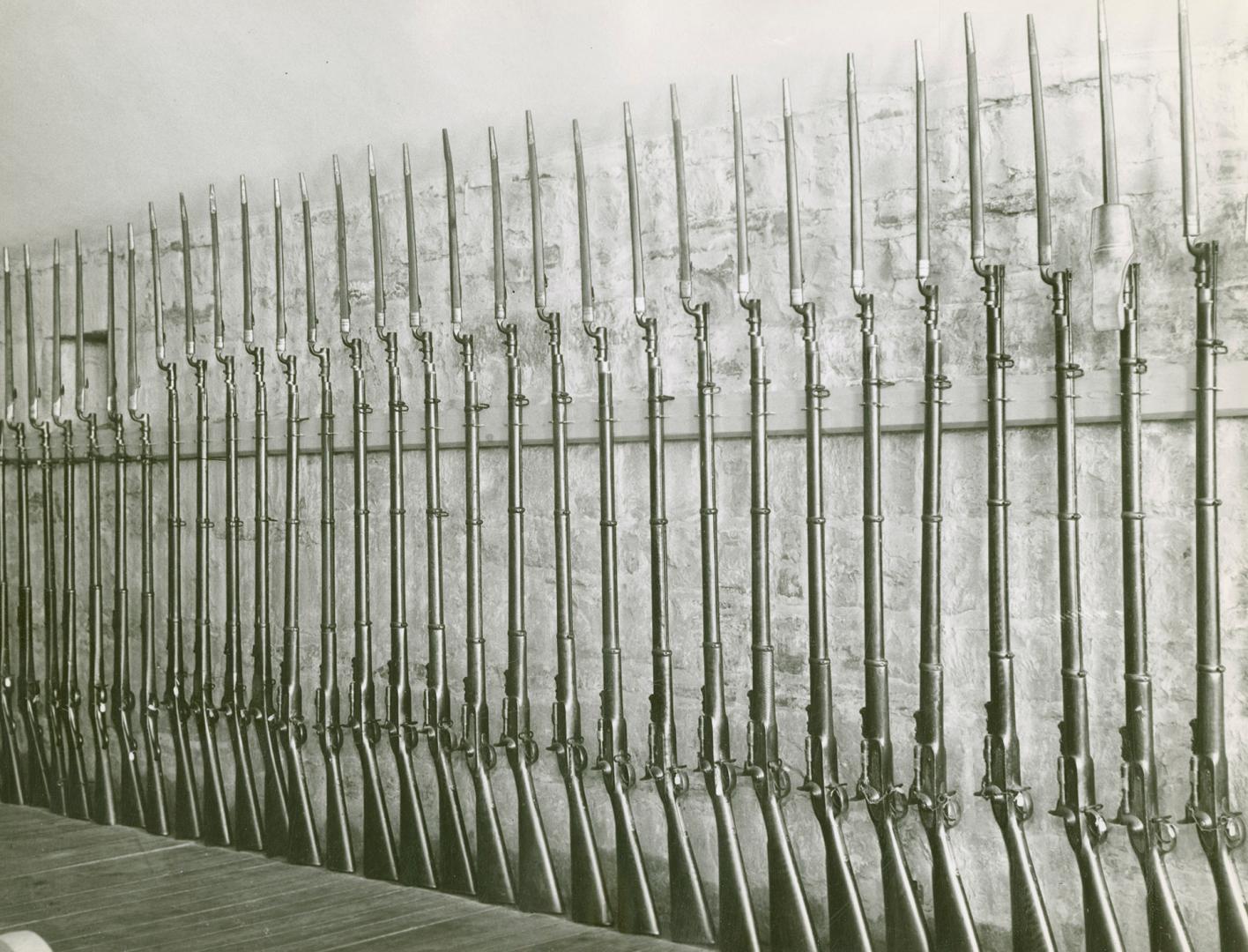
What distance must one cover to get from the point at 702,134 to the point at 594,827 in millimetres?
2158

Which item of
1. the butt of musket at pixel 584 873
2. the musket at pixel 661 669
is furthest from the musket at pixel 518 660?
the musket at pixel 661 669

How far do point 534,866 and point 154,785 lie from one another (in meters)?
1.80

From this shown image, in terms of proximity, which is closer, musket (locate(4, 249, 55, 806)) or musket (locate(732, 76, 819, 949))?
musket (locate(732, 76, 819, 949))

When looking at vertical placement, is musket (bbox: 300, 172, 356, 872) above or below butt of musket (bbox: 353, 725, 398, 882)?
above

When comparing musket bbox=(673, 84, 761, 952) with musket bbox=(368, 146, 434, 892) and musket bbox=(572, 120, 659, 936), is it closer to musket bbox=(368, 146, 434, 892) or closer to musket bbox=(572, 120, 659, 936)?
musket bbox=(572, 120, 659, 936)

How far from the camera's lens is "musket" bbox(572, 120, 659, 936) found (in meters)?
3.57

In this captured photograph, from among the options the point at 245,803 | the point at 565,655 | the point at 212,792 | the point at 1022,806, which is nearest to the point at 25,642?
the point at 212,792

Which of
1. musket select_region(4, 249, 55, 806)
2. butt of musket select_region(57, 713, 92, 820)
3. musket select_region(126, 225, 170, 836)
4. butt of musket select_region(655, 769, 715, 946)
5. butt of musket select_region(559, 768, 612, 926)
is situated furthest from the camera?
musket select_region(4, 249, 55, 806)

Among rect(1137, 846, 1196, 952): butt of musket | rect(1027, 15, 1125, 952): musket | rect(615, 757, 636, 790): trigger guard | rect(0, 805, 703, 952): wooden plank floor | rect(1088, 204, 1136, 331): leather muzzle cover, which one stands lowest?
rect(0, 805, 703, 952): wooden plank floor

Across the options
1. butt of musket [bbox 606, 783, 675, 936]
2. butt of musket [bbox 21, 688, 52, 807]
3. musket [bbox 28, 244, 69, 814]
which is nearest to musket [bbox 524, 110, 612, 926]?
butt of musket [bbox 606, 783, 675, 936]

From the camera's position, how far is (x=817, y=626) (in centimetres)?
335

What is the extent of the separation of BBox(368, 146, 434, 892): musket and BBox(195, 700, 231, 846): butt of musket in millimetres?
758

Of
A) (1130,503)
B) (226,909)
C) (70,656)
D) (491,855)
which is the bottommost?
(226,909)

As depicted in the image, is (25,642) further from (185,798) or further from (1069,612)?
(1069,612)
